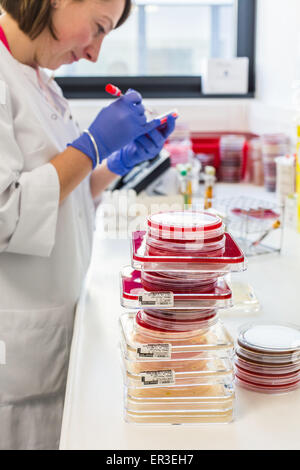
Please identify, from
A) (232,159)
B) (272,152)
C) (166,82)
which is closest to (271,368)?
(272,152)

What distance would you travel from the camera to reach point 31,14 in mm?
1456

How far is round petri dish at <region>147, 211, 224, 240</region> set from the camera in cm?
92

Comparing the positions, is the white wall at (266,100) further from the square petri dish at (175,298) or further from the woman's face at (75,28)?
the square petri dish at (175,298)

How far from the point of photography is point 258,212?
1785 millimetres

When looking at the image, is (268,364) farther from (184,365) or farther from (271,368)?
(184,365)

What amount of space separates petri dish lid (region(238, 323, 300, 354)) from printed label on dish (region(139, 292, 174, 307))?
0.21 m

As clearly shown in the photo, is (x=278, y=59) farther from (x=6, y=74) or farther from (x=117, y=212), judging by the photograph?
(x=6, y=74)

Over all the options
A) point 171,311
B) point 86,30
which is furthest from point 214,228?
point 86,30

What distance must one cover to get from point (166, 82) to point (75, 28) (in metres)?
2.02

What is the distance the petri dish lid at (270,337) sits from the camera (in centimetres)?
100

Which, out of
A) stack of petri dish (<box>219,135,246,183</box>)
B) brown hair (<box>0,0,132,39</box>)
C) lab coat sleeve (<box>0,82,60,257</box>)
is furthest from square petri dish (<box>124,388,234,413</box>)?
stack of petri dish (<box>219,135,246,183</box>)

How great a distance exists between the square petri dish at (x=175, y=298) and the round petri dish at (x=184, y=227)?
89mm

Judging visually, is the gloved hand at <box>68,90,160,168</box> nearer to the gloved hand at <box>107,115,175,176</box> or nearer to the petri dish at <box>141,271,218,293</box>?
the gloved hand at <box>107,115,175,176</box>

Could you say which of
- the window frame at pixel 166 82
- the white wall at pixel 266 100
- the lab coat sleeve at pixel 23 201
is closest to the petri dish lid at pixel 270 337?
the lab coat sleeve at pixel 23 201
